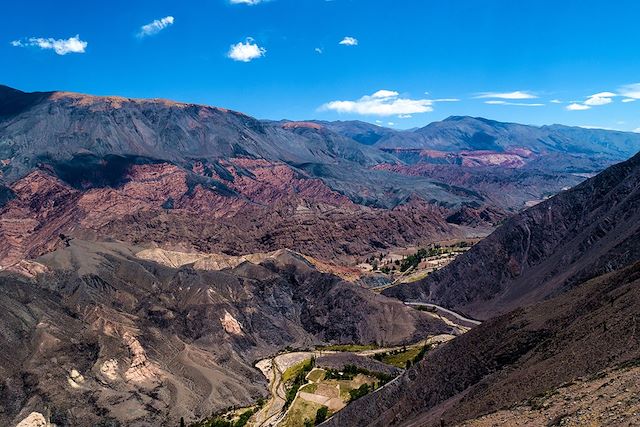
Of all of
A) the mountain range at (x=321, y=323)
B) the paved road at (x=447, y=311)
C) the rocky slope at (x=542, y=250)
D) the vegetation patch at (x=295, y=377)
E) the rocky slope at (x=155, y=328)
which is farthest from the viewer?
the paved road at (x=447, y=311)

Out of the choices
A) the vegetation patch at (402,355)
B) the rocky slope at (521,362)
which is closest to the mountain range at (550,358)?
the rocky slope at (521,362)

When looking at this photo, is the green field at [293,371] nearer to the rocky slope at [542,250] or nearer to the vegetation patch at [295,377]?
the vegetation patch at [295,377]

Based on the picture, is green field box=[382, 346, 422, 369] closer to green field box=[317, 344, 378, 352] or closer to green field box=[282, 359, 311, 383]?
green field box=[317, 344, 378, 352]

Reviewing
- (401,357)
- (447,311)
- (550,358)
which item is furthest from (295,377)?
(550,358)

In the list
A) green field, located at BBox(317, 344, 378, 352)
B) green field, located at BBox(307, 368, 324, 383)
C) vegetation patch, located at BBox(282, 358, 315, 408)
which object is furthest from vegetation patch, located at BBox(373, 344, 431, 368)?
vegetation patch, located at BBox(282, 358, 315, 408)

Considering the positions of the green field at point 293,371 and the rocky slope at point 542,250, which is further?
the rocky slope at point 542,250

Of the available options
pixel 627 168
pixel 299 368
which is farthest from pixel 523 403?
pixel 627 168
